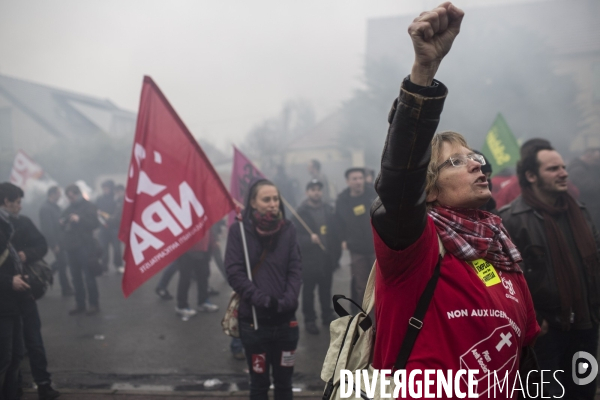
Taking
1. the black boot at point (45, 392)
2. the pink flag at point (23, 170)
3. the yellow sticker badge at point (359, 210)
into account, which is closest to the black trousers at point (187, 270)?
the yellow sticker badge at point (359, 210)

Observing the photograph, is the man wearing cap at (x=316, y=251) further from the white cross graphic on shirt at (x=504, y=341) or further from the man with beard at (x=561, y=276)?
the white cross graphic on shirt at (x=504, y=341)

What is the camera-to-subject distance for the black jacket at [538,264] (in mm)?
2911

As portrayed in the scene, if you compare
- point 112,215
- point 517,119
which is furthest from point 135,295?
point 517,119

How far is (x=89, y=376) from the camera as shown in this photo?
4961mm

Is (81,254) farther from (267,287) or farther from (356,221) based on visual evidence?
(267,287)

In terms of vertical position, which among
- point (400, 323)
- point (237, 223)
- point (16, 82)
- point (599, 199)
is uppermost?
point (16, 82)

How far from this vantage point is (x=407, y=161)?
4.31 feet

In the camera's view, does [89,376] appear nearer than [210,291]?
Yes

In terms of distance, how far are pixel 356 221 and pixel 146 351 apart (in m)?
2.88

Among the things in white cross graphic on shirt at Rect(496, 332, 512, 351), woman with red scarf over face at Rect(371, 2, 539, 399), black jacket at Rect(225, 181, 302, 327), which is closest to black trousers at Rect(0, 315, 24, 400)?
black jacket at Rect(225, 181, 302, 327)

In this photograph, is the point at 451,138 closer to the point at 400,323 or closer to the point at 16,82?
the point at 400,323

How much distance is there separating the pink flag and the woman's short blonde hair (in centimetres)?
1073

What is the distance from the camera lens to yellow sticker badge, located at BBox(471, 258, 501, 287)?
166cm

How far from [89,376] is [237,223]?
8.74ft
